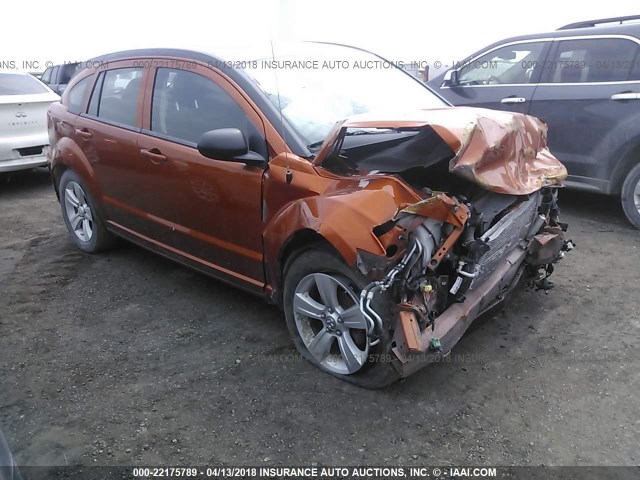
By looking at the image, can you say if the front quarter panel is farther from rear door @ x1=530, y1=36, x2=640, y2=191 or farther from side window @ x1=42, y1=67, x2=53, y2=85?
side window @ x1=42, y1=67, x2=53, y2=85

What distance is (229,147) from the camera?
9.69 feet

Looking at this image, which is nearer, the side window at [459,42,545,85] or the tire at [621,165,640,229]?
the tire at [621,165,640,229]

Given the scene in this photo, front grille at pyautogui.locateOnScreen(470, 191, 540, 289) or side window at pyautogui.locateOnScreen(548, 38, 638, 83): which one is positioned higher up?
side window at pyautogui.locateOnScreen(548, 38, 638, 83)

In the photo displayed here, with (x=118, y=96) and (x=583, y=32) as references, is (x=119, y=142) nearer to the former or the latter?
(x=118, y=96)

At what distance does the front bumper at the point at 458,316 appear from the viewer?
2.45 m

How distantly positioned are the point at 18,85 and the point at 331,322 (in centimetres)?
683

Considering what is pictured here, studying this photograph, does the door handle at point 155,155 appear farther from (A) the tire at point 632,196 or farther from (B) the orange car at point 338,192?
(A) the tire at point 632,196

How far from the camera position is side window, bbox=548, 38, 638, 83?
4941mm

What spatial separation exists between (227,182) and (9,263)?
2731 millimetres

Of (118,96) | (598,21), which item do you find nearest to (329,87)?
(118,96)

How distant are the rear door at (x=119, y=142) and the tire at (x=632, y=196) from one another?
416 centimetres

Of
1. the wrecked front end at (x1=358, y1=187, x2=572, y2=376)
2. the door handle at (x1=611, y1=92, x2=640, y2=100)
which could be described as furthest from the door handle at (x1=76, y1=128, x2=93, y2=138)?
the door handle at (x1=611, y1=92, x2=640, y2=100)

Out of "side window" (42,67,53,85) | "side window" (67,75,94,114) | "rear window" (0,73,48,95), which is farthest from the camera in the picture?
"side window" (42,67,53,85)

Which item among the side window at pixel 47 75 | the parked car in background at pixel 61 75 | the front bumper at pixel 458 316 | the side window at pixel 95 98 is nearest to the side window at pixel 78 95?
the side window at pixel 95 98
